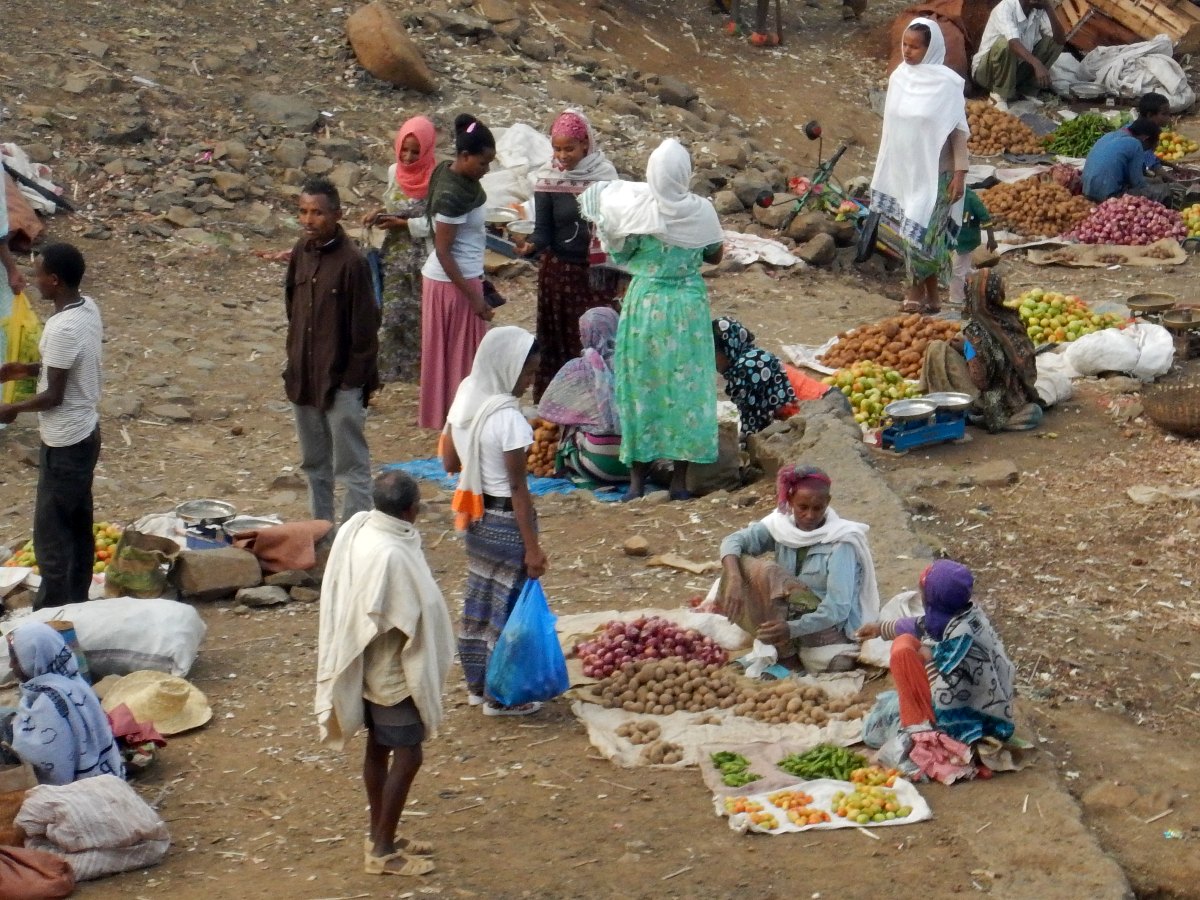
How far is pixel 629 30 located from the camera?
17141 millimetres

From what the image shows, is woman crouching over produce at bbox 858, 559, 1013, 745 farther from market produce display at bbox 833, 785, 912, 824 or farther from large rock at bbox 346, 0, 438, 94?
large rock at bbox 346, 0, 438, 94

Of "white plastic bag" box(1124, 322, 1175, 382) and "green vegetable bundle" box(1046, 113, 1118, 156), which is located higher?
"green vegetable bundle" box(1046, 113, 1118, 156)

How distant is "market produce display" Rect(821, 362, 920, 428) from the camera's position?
9.39 m

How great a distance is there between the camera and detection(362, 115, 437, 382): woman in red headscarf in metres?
9.57

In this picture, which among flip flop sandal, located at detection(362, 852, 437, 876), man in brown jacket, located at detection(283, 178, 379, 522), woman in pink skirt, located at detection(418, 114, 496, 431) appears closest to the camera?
flip flop sandal, located at detection(362, 852, 437, 876)

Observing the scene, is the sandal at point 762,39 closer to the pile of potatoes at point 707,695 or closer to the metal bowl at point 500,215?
the metal bowl at point 500,215

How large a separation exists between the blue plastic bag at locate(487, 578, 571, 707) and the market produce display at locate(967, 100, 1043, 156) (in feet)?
37.7

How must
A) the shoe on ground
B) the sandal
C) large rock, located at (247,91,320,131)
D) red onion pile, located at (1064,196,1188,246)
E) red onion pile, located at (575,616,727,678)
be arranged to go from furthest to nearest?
the sandal < large rock, located at (247,91,320,131) < red onion pile, located at (1064,196,1188,246) < red onion pile, located at (575,616,727,678) < the shoe on ground

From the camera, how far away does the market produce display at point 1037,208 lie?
45.3 feet

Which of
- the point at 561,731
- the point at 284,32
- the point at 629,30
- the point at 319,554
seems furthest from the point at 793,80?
the point at 561,731

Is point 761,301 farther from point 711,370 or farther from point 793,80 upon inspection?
point 793,80

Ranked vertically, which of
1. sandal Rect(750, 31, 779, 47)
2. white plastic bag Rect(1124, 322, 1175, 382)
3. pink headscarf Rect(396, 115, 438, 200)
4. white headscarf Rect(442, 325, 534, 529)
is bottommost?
white plastic bag Rect(1124, 322, 1175, 382)


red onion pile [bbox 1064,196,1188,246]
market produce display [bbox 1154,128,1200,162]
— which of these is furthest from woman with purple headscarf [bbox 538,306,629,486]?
market produce display [bbox 1154,128,1200,162]

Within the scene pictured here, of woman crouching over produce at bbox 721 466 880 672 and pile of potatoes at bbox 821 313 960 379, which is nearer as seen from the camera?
woman crouching over produce at bbox 721 466 880 672
